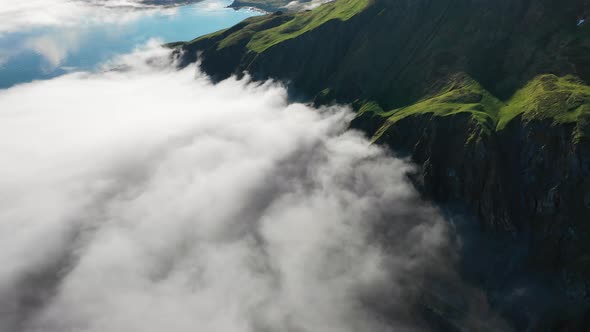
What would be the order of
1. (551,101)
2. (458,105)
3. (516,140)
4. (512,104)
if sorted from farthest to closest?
1. (458,105)
2. (512,104)
3. (516,140)
4. (551,101)

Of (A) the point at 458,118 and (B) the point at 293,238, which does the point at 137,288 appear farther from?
(A) the point at 458,118

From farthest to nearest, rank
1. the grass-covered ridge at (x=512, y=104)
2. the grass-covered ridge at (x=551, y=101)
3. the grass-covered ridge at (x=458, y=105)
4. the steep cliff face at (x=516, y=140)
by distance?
the grass-covered ridge at (x=458, y=105), the grass-covered ridge at (x=512, y=104), the grass-covered ridge at (x=551, y=101), the steep cliff face at (x=516, y=140)

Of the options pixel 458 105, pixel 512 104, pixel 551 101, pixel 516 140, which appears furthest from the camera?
pixel 458 105

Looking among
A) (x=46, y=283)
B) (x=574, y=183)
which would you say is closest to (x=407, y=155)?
(x=574, y=183)

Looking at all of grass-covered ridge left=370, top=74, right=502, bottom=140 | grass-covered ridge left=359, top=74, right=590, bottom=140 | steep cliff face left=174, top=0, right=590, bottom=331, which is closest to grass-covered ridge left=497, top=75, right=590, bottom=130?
grass-covered ridge left=359, top=74, right=590, bottom=140

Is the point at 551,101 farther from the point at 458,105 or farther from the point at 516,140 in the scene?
the point at 458,105

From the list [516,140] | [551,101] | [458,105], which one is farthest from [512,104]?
[516,140]

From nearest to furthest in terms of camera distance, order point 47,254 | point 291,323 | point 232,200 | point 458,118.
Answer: point 291,323 → point 458,118 → point 47,254 → point 232,200

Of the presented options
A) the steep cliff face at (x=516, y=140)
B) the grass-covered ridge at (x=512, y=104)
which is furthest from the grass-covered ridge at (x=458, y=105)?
the steep cliff face at (x=516, y=140)

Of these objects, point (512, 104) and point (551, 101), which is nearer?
point (551, 101)

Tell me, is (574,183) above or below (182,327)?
above

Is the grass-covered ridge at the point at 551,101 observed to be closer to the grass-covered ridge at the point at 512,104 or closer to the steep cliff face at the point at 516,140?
the grass-covered ridge at the point at 512,104
